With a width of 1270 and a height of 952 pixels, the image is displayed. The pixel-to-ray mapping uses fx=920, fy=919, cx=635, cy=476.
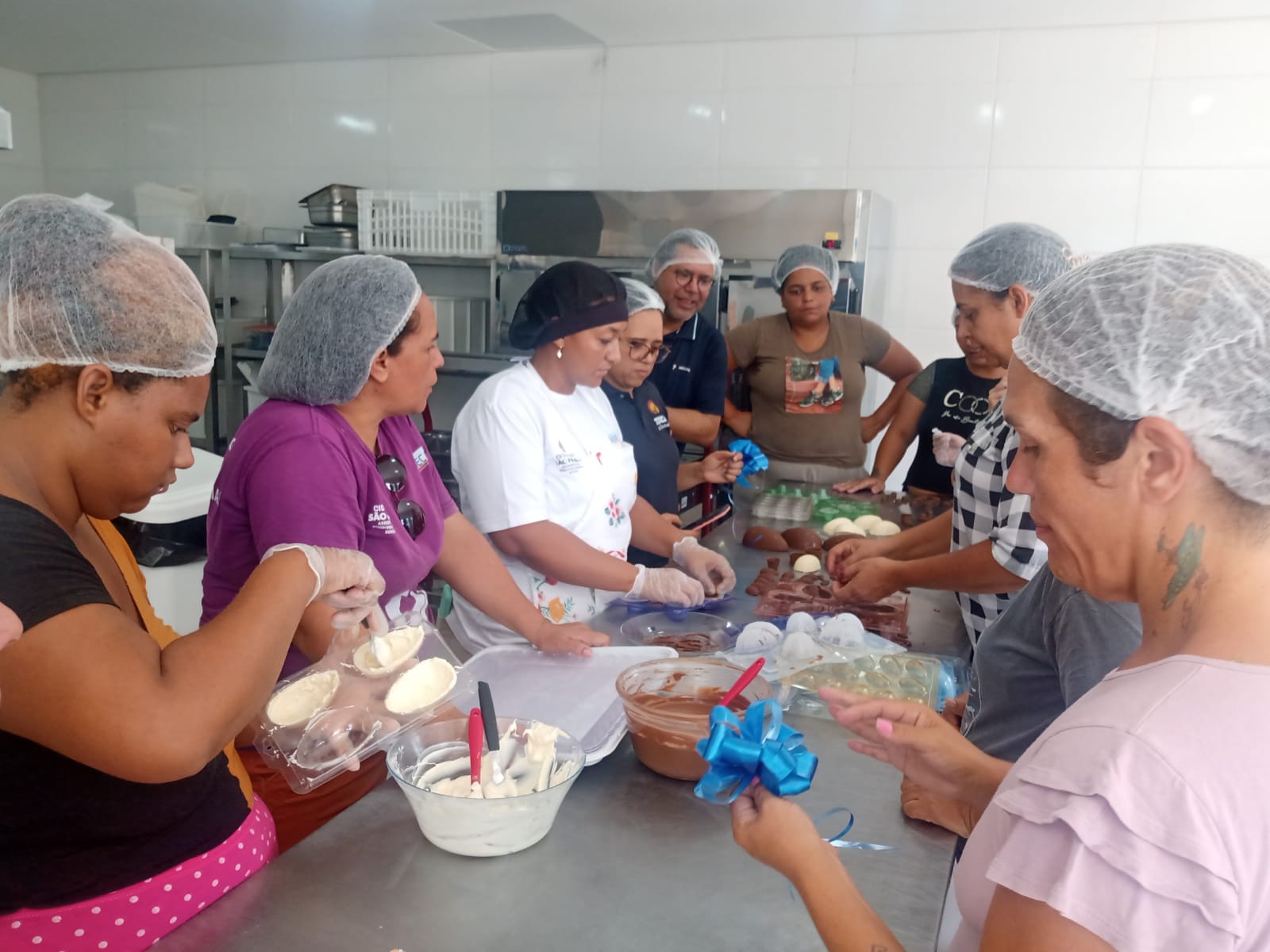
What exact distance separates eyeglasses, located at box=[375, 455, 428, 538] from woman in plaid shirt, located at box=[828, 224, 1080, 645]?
1.04m

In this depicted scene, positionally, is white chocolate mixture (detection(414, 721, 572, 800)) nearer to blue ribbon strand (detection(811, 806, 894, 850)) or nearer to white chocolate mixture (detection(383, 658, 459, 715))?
white chocolate mixture (detection(383, 658, 459, 715))

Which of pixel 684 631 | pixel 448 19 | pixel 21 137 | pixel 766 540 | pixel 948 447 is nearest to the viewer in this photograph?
pixel 684 631

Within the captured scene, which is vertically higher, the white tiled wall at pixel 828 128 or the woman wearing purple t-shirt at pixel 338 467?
the white tiled wall at pixel 828 128

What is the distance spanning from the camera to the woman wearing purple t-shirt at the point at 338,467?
1.64 m

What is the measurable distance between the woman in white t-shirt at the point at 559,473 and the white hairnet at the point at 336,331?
52 centimetres

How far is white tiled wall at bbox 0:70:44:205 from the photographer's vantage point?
6594 mm

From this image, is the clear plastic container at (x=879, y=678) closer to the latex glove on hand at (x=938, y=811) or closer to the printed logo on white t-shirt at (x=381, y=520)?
the latex glove on hand at (x=938, y=811)

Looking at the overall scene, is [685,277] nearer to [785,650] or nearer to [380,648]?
[785,650]

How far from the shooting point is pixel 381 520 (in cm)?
184

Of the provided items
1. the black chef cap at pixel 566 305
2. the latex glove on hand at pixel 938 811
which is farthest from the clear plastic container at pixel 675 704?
the black chef cap at pixel 566 305

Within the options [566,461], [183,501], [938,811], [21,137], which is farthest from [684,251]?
[21,137]

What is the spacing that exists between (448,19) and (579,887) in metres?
4.76

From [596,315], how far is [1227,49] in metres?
3.83

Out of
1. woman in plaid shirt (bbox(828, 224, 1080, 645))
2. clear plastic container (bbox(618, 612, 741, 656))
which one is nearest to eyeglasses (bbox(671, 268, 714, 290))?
woman in plaid shirt (bbox(828, 224, 1080, 645))
